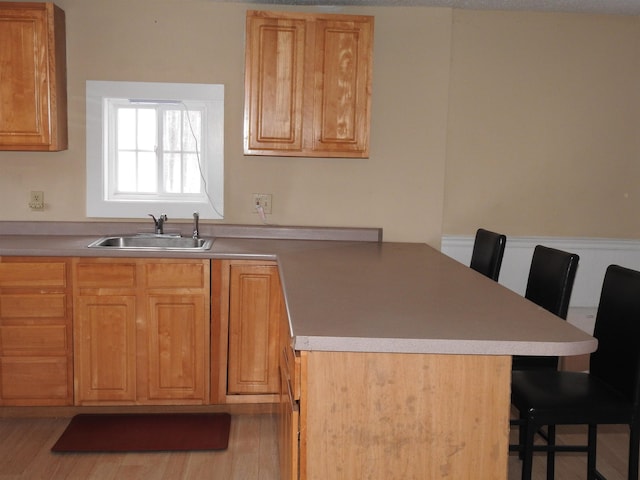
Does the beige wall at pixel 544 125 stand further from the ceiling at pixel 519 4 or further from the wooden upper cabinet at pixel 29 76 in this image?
the wooden upper cabinet at pixel 29 76

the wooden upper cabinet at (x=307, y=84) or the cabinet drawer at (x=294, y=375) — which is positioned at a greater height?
the wooden upper cabinet at (x=307, y=84)

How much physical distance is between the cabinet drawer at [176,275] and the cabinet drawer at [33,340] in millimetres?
476

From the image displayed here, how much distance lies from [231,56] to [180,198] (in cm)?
82

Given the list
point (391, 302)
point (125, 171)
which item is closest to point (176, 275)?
point (125, 171)

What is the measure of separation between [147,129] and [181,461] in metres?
1.84

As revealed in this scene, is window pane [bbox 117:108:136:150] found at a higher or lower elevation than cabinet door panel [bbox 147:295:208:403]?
higher

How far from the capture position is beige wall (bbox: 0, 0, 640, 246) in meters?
4.08

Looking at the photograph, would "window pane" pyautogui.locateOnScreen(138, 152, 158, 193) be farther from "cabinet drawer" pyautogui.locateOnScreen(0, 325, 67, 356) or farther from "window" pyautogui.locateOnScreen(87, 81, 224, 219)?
"cabinet drawer" pyautogui.locateOnScreen(0, 325, 67, 356)

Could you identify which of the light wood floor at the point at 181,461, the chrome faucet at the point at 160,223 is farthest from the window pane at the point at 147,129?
the light wood floor at the point at 181,461

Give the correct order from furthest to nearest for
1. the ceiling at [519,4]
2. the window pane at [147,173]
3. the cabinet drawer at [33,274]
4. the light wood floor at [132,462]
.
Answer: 1. the window pane at [147,173]
2. the ceiling at [519,4]
3. the cabinet drawer at [33,274]
4. the light wood floor at [132,462]

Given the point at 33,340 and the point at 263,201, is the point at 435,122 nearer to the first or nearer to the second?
the point at 263,201

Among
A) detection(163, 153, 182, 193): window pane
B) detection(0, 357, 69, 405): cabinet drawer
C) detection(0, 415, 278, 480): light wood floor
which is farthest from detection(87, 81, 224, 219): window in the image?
detection(0, 415, 278, 480): light wood floor

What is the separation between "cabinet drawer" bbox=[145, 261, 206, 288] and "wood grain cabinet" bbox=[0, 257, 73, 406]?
1.26ft

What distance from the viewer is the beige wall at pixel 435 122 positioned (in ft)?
13.4
